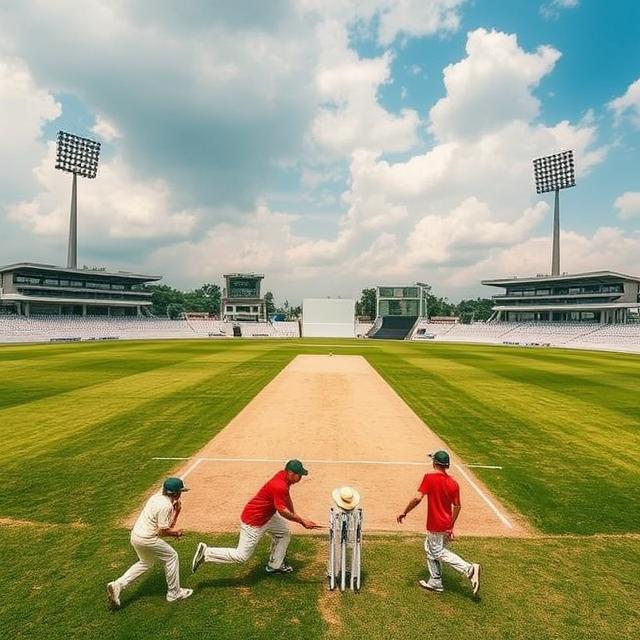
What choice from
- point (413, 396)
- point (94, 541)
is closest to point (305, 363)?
point (413, 396)

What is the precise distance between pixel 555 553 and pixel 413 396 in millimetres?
15460

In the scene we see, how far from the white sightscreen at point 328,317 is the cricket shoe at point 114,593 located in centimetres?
10724

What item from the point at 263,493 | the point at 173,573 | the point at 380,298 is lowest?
the point at 173,573

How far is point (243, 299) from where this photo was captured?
441ft

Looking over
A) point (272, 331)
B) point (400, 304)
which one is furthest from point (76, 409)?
point (400, 304)

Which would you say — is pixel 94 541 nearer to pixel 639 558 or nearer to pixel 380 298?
pixel 639 558

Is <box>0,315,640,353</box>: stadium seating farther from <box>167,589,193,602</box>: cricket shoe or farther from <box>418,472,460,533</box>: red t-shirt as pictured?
<box>167,589,193,602</box>: cricket shoe

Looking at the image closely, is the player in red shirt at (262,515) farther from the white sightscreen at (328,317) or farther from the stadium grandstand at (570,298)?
the white sightscreen at (328,317)

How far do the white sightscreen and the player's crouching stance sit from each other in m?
107

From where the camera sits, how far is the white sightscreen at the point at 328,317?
11444cm

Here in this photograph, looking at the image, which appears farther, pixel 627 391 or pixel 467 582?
pixel 627 391

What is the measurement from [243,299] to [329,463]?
124053mm

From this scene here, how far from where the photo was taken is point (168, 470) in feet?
39.4

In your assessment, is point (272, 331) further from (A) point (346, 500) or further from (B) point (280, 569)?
(A) point (346, 500)
